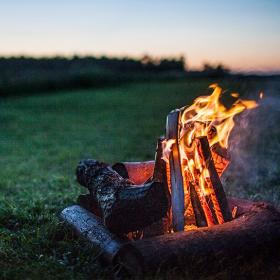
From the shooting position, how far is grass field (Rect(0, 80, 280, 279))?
4.95 meters

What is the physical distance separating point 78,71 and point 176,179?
23938 mm

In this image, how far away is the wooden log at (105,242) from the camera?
4326 mm

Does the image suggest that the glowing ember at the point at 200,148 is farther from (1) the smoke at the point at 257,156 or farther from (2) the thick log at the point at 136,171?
(1) the smoke at the point at 257,156

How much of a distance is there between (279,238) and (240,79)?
15244mm

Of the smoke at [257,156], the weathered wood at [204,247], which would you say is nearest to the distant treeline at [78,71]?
the smoke at [257,156]

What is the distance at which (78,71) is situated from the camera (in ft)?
93.1

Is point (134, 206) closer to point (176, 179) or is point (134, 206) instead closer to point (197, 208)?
point (176, 179)

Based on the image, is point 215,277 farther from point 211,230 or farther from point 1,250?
point 1,250

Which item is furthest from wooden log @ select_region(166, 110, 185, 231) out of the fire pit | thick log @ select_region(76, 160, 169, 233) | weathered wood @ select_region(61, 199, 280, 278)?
weathered wood @ select_region(61, 199, 280, 278)

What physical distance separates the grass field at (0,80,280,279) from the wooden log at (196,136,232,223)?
1181 millimetres

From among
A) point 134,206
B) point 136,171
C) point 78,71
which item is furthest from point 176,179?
point 78,71

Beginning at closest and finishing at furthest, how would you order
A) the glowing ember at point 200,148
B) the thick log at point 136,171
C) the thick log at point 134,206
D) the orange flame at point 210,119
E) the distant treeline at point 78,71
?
the thick log at point 134,206, the glowing ember at point 200,148, the orange flame at point 210,119, the thick log at point 136,171, the distant treeline at point 78,71

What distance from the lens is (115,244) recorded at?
181 inches

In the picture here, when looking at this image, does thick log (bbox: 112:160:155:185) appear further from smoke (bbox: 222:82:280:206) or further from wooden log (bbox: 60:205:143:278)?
smoke (bbox: 222:82:280:206)
